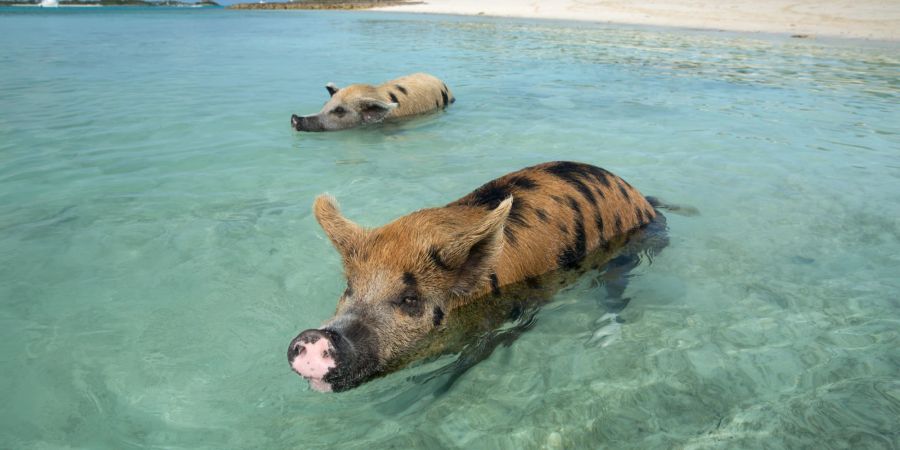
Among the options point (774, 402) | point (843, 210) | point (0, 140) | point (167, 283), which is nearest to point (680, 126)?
point (843, 210)

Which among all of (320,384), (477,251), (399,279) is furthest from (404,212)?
(320,384)

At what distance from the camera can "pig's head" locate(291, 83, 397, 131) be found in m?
9.81

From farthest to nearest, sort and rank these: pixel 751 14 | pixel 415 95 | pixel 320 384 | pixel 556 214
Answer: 1. pixel 751 14
2. pixel 415 95
3. pixel 556 214
4. pixel 320 384

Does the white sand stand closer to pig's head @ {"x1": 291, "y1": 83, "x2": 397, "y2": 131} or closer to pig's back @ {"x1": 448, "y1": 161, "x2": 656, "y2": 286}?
pig's head @ {"x1": 291, "y1": 83, "x2": 397, "y2": 131}

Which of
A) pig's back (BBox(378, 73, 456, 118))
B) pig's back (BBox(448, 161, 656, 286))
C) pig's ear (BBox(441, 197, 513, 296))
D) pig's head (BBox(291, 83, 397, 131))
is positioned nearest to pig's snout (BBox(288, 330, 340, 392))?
pig's ear (BBox(441, 197, 513, 296))

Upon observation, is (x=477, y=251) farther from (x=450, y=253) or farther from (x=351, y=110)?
(x=351, y=110)

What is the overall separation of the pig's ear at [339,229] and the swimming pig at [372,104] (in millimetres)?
6151

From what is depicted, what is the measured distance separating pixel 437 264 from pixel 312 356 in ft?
3.07

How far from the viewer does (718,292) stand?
438 centimetres

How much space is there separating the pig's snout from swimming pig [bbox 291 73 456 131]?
711 cm

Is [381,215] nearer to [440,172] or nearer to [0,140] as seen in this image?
[440,172]

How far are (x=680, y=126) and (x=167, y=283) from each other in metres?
8.05

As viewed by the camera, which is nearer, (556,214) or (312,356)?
(312,356)

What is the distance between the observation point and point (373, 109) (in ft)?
33.5
